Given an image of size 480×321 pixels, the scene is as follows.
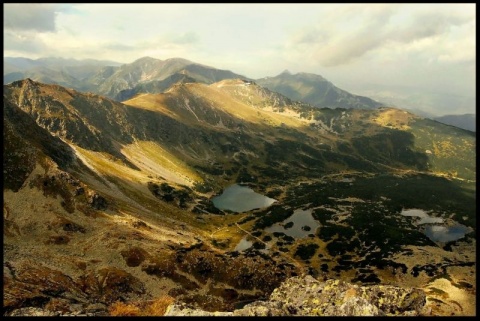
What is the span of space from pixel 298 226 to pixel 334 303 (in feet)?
336

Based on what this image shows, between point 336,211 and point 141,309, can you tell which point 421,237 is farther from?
point 141,309

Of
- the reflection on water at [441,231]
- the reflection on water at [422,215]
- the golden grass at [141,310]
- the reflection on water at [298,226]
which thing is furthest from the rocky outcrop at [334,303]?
the reflection on water at [422,215]

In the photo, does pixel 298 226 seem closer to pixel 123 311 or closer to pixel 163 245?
pixel 163 245

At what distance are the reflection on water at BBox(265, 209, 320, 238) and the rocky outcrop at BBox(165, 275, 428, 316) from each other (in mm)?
82250

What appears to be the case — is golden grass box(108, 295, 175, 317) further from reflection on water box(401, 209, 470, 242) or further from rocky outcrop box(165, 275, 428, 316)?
reflection on water box(401, 209, 470, 242)

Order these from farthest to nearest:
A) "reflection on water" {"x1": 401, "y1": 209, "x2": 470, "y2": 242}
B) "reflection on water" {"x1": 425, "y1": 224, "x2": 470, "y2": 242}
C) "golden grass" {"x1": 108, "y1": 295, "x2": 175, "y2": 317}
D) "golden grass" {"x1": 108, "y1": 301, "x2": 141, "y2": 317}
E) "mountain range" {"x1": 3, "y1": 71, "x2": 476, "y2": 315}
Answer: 1. "reflection on water" {"x1": 401, "y1": 209, "x2": 470, "y2": 242}
2. "reflection on water" {"x1": 425, "y1": 224, "x2": 470, "y2": 242}
3. "mountain range" {"x1": 3, "y1": 71, "x2": 476, "y2": 315}
4. "golden grass" {"x1": 108, "y1": 295, "x2": 175, "y2": 317}
5. "golden grass" {"x1": 108, "y1": 301, "x2": 141, "y2": 317}

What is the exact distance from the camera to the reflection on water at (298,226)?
140900 mm

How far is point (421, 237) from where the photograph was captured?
138000mm

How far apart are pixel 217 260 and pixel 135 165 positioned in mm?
116840

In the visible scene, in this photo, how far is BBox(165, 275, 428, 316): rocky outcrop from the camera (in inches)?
1591

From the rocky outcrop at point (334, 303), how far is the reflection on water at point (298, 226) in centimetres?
8225

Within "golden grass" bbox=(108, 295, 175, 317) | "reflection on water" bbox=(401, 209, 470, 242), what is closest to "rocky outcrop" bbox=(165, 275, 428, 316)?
"golden grass" bbox=(108, 295, 175, 317)

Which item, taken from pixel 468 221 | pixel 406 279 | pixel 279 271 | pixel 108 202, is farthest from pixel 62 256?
pixel 468 221

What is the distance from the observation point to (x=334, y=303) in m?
47.2
